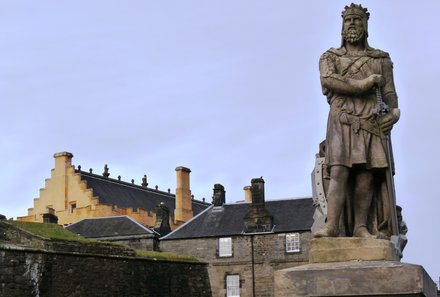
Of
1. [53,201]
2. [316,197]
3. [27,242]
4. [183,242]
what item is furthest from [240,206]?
[316,197]

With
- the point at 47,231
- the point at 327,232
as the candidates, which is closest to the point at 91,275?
the point at 47,231

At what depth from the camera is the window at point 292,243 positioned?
41.5 meters

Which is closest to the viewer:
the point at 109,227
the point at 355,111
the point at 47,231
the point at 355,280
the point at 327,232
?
the point at 355,280

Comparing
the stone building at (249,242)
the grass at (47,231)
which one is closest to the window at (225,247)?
the stone building at (249,242)

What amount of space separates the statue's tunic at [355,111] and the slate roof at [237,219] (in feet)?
113

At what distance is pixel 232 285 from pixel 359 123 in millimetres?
36989

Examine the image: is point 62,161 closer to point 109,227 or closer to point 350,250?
point 109,227

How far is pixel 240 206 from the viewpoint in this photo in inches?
1770

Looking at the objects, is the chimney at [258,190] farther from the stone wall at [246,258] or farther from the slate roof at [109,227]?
the slate roof at [109,227]

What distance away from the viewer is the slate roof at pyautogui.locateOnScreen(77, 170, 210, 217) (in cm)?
5394

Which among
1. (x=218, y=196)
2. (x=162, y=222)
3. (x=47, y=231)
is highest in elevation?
(x=218, y=196)

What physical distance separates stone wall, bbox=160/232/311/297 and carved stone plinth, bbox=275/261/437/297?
116 feet

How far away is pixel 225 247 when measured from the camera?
43156 millimetres

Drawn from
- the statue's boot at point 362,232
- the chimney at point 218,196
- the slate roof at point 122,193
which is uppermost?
the slate roof at point 122,193
